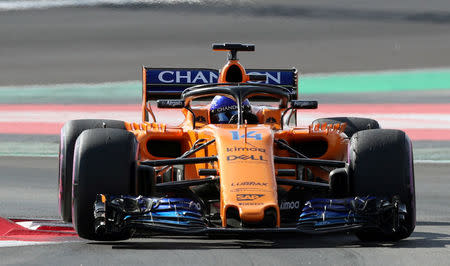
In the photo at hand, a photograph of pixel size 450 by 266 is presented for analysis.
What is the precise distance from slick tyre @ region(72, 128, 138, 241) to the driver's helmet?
2257 mm

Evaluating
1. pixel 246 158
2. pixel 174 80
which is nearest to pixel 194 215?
pixel 246 158

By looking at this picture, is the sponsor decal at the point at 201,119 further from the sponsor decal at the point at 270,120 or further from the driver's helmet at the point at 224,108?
the sponsor decal at the point at 270,120

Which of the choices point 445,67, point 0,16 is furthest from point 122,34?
point 445,67

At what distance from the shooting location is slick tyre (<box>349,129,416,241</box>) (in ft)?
26.4

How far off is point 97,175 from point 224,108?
2549 mm

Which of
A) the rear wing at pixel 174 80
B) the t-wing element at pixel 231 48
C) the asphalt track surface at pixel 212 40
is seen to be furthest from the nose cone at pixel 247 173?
the asphalt track surface at pixel 212 40

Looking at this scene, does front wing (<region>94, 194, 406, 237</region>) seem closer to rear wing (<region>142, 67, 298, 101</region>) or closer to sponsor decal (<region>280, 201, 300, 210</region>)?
sponsor decal (<region>280, 201, 300, 210</region>)

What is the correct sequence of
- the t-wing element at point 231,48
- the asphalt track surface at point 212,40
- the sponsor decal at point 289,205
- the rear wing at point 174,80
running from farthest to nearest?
the asphalt track surface at point 212,40 → the rear wing at point 174,80 → the t-wing element at point 231,48 → the sponsor decal at point 289,205

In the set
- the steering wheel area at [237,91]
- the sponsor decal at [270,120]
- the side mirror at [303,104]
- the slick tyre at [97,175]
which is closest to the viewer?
the slick tyre at [97,175]

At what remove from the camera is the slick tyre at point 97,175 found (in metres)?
7.84

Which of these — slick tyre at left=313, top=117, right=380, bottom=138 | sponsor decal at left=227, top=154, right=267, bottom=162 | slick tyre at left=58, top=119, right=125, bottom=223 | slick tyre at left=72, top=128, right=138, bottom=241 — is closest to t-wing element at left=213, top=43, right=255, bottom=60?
slick tyre at left=313, top=117, right=380, bottom=138

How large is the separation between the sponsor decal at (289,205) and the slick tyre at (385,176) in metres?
0.61

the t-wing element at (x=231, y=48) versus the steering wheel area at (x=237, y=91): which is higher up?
the t-wing element at (x=231, y=48)

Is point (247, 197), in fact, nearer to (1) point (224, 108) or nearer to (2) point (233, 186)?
(2) point (233, 186)
